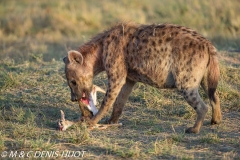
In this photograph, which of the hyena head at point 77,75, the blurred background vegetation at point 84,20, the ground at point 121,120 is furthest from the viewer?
the blurred background vegetation at point 84,20

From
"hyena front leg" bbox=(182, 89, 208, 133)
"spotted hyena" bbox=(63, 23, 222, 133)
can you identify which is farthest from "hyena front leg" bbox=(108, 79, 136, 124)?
"hyena front leg" bbox=(182, 89, 208, 133)

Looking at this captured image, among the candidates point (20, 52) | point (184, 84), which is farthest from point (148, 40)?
point (20, 52)

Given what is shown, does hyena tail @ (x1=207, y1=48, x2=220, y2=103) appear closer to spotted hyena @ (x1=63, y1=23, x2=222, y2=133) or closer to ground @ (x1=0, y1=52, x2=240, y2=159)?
spotted hyena @ (x1=63, y1=23, x2=222, y2=133)

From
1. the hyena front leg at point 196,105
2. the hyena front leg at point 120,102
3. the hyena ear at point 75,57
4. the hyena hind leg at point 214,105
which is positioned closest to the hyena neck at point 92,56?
the hyena ear at point 75,57

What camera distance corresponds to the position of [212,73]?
20.7 feet

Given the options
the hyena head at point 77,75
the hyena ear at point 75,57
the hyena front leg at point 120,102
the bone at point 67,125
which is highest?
the hyena ear at point 75,57

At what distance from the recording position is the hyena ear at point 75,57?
6620 mm

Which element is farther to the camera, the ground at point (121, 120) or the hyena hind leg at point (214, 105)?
the hyena hind leg at point (214, 105)

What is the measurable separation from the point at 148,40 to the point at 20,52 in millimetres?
5097

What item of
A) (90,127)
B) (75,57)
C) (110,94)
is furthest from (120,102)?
(75,57)

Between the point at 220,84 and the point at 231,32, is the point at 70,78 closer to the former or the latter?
the point at 220,84

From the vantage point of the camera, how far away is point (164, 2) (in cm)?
1568

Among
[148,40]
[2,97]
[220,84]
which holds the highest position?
[148,40]

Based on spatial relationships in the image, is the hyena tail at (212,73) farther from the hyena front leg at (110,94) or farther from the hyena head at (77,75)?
the hyena head at (77,75)
